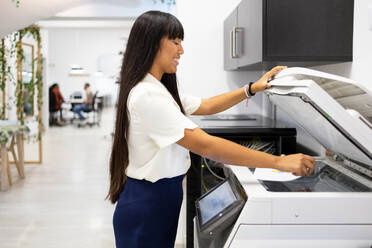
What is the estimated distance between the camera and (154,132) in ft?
5.05

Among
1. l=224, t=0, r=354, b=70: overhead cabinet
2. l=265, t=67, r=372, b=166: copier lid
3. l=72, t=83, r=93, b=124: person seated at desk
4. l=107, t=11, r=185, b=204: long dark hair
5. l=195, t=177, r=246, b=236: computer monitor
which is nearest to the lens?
l=265, t=67, r=372, b=166: copier lid

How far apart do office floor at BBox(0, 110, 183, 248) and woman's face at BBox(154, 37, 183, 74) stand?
7.07ft

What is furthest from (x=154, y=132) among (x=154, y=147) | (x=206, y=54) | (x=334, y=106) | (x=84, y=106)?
(x=84, y=106)

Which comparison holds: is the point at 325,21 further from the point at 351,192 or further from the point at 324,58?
the point at 351,192

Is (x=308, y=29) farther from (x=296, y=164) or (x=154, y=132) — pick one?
(x=154, y=132)

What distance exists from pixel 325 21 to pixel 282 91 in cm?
80

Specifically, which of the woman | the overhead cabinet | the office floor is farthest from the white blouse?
the office floor

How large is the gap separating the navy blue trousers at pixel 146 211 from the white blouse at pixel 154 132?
5cm

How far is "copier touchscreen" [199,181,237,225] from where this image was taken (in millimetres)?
1486

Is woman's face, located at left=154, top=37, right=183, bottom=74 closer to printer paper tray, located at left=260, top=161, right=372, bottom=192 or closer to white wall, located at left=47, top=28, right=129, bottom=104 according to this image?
printer paper tray, located at left=260, top=161, right=372, bottom=192

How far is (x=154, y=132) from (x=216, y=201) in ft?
1.14

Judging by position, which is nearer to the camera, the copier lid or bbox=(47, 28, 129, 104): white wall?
the copier lid

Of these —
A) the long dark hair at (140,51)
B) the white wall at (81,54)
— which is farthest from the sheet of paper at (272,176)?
the white wall at (81,54)

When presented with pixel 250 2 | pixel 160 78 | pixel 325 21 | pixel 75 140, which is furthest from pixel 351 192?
pixel 75 140
